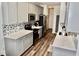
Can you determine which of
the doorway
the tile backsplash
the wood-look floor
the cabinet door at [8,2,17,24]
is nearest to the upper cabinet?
the cabinet door at [8,2,17,24]

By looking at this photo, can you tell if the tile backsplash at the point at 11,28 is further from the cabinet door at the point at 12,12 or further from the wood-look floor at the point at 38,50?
the wood-look floor at the point at 38,50

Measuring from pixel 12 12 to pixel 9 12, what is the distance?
0.53 ft

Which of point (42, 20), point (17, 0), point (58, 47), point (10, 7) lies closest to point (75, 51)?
point (58, 47)

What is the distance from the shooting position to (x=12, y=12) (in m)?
3.32

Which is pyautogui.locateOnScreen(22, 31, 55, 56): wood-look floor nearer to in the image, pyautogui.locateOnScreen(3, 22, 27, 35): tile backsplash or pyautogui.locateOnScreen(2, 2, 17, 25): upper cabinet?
pyautogui.locateOnScreen(3, 22, 27, 35): tile backsplash

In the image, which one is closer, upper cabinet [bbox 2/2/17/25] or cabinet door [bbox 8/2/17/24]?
upper cabinet [bbox 2/2/17/25]

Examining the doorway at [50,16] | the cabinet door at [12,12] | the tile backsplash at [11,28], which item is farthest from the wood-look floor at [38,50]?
the doorway at [50,16]

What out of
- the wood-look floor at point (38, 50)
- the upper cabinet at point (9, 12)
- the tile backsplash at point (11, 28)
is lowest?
the wood-look floor at point (38, 50)

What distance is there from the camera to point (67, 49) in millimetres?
2148

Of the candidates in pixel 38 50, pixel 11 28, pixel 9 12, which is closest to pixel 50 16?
pixel 38 50

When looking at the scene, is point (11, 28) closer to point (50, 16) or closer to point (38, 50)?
point (38, 50)

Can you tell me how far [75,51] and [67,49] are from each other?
17 cm

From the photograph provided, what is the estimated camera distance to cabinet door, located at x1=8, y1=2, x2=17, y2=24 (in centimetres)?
319

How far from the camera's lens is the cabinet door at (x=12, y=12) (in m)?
3.19
